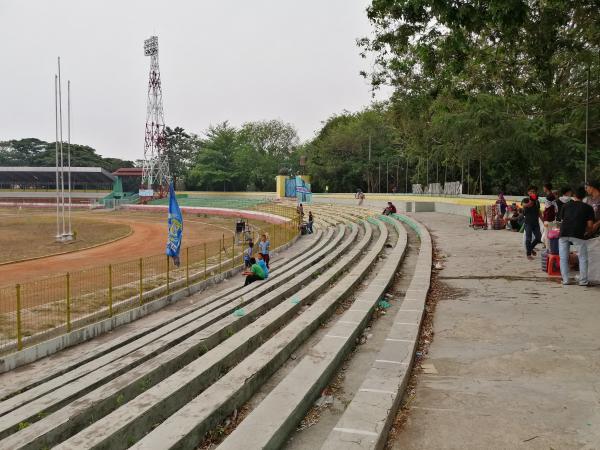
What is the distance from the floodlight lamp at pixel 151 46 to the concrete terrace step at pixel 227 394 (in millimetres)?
85686

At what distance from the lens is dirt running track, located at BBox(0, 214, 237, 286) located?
2219 centimetres

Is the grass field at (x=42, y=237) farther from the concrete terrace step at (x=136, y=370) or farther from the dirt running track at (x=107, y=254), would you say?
the concrete terrace step at (x=136, y=370)

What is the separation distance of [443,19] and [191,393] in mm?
9179

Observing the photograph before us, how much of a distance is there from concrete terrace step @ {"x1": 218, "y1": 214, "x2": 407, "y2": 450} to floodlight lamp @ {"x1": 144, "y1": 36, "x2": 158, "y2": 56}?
3388 inches

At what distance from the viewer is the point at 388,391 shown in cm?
434

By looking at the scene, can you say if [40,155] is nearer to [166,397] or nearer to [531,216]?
[531,216]

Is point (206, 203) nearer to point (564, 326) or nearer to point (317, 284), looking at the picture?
point (317, 284)

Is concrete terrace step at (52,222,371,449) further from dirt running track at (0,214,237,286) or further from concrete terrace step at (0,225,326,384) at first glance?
dirt running track at (0,214,237,286)

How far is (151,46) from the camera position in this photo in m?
83.2

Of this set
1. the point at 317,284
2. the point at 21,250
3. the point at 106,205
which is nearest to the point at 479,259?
the point at 317,284

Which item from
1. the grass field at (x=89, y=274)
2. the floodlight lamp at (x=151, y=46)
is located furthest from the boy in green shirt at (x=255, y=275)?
the floodlight lamp at (x=151, y=46)

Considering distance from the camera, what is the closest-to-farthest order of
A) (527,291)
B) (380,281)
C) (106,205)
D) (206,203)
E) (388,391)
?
(388,391)
(527,291)
(380,281)
(206,203)
(106,205)

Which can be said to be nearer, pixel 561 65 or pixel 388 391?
pixel 388 391

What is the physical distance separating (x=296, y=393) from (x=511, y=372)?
2.41 metres
